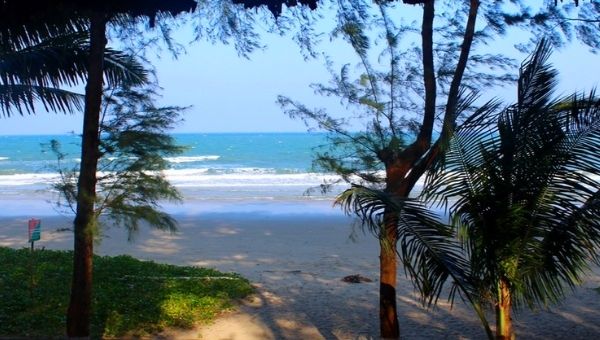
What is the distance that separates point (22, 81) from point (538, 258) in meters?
4.83

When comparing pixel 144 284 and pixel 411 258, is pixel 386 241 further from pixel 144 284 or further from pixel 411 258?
pixel 144 284

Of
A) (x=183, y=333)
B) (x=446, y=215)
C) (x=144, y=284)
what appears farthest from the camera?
(x=144, y=284)

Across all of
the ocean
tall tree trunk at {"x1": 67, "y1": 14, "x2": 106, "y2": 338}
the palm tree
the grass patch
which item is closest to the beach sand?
the grass patch

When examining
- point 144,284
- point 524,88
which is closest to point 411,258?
point 524,88

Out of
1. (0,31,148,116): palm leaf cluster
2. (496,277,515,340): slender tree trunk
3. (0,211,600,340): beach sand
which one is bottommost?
(0,211,600,340): beach sand

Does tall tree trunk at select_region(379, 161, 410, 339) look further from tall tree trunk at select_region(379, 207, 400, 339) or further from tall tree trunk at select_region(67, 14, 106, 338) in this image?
tall tree trunk at select_region(67, 14, 106, 338)

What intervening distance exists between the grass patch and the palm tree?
13.6 feet

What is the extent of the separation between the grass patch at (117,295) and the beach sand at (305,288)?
1.09ft

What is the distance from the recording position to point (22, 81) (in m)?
6.43

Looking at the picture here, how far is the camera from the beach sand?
7676 mm

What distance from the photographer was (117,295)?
27.8 feet

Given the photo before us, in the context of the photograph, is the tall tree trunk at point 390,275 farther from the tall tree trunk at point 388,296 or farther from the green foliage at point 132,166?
the green foliage at point 132,166

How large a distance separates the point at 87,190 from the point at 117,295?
2722 mm

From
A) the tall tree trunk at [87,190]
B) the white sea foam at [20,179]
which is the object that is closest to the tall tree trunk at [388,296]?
the tall tree trunk at [87,190]
